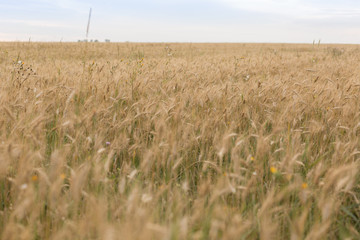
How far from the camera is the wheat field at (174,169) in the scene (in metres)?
1.07

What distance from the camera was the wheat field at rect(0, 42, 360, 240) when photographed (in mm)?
1071

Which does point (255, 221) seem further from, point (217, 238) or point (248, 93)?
point (248, 93)

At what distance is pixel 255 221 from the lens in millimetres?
1248

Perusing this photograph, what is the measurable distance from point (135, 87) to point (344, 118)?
189cm

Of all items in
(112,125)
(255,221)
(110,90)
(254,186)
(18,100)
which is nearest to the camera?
(255,221)

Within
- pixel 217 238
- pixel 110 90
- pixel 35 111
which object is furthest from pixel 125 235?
pixel 110 90

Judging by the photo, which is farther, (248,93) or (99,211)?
(248,93)

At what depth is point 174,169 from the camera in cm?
156

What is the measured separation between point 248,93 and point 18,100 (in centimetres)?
208

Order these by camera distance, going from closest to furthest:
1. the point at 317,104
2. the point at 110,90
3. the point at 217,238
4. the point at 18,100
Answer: the point at 217,238, the point at 18,100, the point at 317,104, the point at 110,90

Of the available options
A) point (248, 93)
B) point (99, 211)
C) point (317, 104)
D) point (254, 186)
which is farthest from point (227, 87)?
point (99, 211)

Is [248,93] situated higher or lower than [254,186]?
higher

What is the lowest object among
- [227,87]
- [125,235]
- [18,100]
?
[125,235]

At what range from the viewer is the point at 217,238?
111cm
